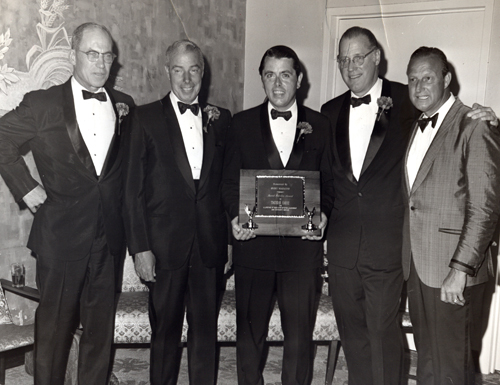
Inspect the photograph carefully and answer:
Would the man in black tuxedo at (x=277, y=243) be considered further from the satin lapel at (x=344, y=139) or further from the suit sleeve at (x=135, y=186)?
the suit sleeve at (x=135, y=186)

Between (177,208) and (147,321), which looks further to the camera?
(147,321)

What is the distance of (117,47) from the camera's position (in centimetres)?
362

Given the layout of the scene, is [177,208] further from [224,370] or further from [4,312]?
[224,370]

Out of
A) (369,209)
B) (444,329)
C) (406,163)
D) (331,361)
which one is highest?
(406,163)

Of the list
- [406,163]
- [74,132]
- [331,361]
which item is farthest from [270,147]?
[331,361]

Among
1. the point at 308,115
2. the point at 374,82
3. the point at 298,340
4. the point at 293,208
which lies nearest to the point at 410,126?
the point at 374,82

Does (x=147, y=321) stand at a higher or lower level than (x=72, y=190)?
lower

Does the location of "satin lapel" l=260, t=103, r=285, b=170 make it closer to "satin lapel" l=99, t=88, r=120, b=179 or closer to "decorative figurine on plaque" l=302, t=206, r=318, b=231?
"decorative figurine on plaque" l=302, t=206, r=318, b=231

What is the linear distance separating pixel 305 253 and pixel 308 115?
859 millimetres

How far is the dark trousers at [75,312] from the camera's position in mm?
2992

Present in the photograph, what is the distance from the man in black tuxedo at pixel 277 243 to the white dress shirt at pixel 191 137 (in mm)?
180

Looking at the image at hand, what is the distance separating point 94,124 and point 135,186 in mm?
439

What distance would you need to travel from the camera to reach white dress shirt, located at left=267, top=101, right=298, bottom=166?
313cm

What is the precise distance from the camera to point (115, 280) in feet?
10.3
